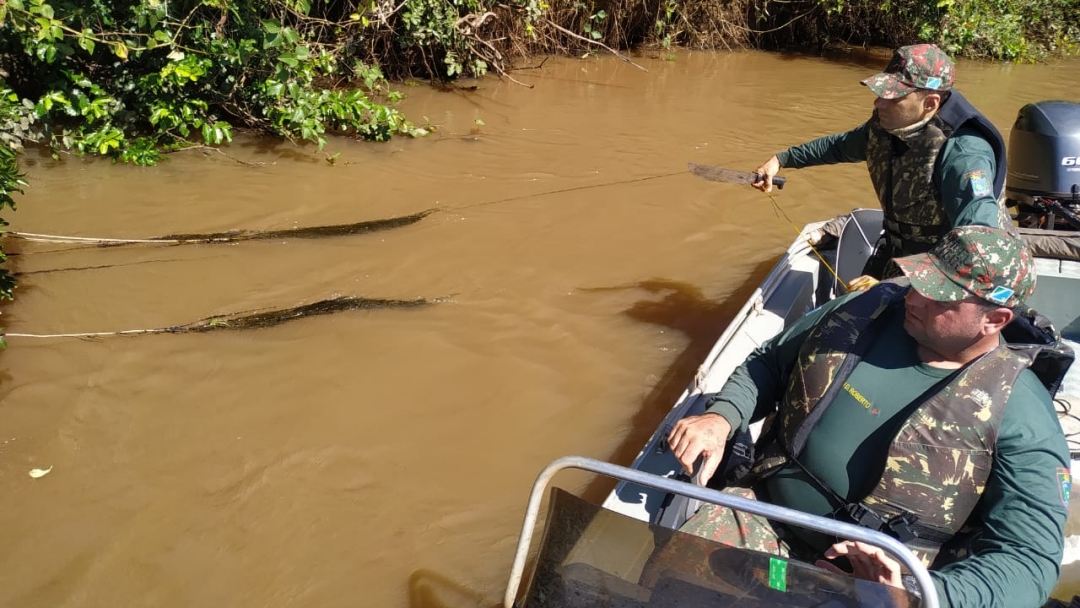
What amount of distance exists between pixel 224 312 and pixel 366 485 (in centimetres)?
168

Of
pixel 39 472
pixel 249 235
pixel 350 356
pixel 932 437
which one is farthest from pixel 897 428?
pixel 249 235

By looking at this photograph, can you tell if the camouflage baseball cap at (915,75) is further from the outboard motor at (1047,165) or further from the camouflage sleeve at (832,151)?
the outboard motor at (1047,165)

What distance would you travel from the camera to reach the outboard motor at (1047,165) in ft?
16.0

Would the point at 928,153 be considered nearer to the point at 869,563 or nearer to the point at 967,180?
the point at 967,180

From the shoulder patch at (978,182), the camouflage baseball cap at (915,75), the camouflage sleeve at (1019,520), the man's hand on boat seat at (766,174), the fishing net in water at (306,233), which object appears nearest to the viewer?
the camouflage sleeve at (1019,520)

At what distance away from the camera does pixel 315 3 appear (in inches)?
349

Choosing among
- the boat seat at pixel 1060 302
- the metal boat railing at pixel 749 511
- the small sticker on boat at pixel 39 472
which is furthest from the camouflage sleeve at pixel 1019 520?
the small sticker on boat at pixel 39 472

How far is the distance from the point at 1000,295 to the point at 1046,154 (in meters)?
3.37

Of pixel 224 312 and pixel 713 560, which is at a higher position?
pixel 713 560

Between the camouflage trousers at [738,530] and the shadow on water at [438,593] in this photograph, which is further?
the shadow on water at [438,593]

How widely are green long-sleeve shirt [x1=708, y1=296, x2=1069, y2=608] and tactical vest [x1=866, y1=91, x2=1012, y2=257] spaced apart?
1227 millimetres

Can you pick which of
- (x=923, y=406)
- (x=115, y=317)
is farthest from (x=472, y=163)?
Result: (x=923, y=406)

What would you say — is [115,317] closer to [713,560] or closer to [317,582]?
[317,582]

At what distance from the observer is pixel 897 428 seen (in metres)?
2.38
